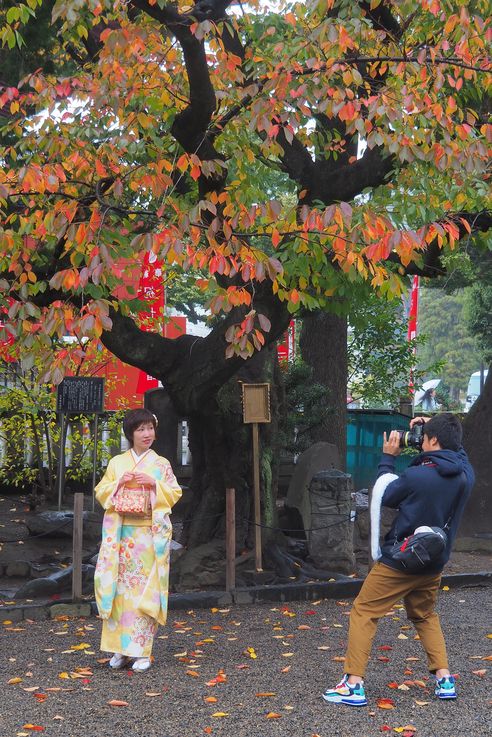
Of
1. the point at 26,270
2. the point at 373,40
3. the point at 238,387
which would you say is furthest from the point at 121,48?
the point at 238,387

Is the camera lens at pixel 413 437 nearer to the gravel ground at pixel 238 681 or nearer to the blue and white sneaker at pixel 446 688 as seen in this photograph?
the blue and white sneaker at pixel 446 688

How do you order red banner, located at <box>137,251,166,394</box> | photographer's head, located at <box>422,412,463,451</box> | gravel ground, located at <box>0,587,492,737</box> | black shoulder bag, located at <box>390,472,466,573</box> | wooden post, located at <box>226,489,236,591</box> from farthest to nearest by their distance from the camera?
red banner, located at <box>137,251,166,394</box>
wooden post, located at <box>226,489,236,591</box>
photographer's head, located at <box>422,412,463,451</box>
black shoulder bag, located at <box>390,472,466,573</box>
gravel ground, located at <box>0,587,492,737</box>

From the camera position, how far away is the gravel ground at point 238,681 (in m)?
5.23

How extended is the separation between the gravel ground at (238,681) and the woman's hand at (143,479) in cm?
132

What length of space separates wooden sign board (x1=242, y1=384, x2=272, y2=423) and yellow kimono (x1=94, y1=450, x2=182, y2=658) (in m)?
3.52

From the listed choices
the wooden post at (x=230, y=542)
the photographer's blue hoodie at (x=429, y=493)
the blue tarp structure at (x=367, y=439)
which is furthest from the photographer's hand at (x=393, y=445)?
the blue tarp structure at (x=367, y=439)

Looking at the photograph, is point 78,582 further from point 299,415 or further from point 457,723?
point 299,415

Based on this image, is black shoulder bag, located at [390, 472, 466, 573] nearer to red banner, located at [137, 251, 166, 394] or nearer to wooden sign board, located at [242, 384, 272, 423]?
wooden sign board, located at [242, 384, 272, 423]

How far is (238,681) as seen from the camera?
20.4 ft

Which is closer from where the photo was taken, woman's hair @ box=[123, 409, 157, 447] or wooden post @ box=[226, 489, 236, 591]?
woman's hair @ box=[123, 409, 157, 447]

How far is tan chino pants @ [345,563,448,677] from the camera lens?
5.46 meters

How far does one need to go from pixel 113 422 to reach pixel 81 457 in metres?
0.83

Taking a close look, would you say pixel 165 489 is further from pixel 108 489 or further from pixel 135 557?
pixel 135 557

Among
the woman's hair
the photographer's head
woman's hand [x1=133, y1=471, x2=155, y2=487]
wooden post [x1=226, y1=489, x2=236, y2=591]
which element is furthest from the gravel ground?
the woman's hair
